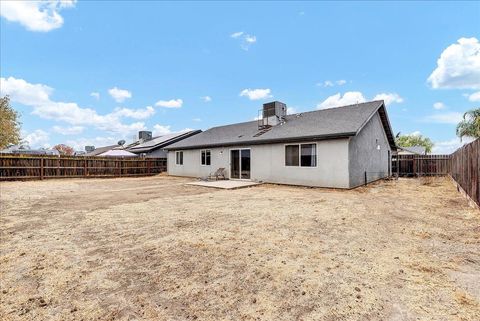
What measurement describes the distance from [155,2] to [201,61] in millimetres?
6945

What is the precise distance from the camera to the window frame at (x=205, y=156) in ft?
55.5

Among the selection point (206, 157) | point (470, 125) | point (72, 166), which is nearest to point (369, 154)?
point (206, 157)

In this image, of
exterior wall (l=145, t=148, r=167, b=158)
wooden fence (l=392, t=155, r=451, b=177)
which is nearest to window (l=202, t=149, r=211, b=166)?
exterior wall (l=145, t=148, r=167, b=158)

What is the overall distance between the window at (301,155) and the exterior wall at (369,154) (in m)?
1.69

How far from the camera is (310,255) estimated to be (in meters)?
3.46

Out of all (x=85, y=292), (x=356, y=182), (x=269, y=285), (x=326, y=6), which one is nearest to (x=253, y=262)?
(x=269, y=285)

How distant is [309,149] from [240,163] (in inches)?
188

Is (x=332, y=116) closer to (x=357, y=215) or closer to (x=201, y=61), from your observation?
(x=357, y=215)

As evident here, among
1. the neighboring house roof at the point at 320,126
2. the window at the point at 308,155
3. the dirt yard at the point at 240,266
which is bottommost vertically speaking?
the dirt yard at the point at 240,266

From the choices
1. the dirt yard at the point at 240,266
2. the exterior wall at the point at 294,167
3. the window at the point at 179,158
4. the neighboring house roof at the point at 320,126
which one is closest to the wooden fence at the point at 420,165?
the neighboring house roof at the point at 320,126

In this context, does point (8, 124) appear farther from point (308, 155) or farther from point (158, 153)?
point (308, 155)

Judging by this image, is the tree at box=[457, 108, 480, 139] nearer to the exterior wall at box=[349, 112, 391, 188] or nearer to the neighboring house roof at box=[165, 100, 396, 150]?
the neighboring house roof at box=[165, 100, 396, 150]

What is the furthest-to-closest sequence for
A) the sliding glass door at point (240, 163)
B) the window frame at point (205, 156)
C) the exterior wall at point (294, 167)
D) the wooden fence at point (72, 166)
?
the window frame at point (205, 156) → the wooden fence at point (72, 166) → the sliding glass door at point (240, 163) → the exterior wall at point (294, 167)

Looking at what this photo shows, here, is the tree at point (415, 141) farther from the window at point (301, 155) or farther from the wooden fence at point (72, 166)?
the wooden fence at point (72, 166)
